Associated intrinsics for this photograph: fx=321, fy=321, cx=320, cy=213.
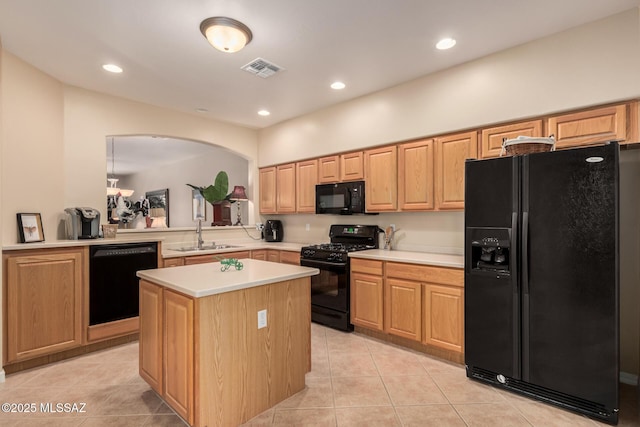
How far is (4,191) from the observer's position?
2.73m

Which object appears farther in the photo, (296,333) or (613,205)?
(296,333)

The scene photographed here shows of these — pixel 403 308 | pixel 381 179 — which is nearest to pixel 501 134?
pixel 381 179

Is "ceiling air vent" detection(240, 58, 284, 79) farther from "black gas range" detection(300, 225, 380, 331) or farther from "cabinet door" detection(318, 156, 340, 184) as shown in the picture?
"black gas range" detection(300, 225, 380, 331)

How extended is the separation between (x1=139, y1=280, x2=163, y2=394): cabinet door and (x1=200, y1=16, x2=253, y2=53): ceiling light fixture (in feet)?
5.93

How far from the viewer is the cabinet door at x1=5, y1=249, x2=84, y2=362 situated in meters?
2.63

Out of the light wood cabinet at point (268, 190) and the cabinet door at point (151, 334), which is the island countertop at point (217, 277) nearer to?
the cabinet door at point (151, 334)

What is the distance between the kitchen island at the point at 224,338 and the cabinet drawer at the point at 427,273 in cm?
115

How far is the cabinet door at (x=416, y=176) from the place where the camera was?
130 inches

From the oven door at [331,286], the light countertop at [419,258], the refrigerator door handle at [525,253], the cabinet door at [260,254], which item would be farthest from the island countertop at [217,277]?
the cabinet door at [260,254]

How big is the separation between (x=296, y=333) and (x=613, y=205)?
2203 millimetres

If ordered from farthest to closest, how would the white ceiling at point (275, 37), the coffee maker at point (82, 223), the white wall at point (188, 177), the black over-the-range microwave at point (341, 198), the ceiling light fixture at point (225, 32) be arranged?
the white wall at point (188, 177) < the black over-the-range microwave at point (341, 198) < the coffee maker at point (82, 223) < the ceiling light fixture at point (225, 32) < the white ceiling at point (275, 37)

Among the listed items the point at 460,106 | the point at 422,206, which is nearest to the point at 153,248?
the point at 422,206

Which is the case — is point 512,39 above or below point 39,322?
above

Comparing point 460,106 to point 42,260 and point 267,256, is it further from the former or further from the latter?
point 42,260
